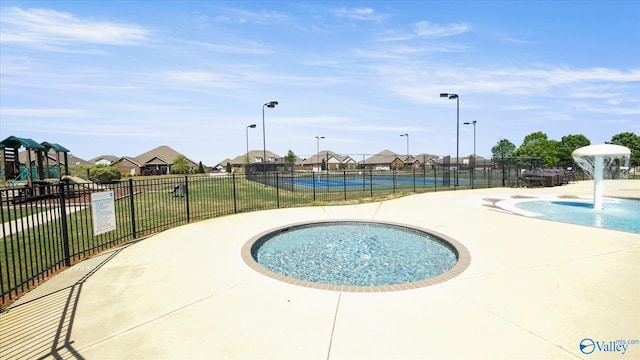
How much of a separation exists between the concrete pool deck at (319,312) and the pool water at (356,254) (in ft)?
3.36

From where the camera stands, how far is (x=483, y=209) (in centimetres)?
1284

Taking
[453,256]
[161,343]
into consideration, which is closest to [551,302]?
[453,256]

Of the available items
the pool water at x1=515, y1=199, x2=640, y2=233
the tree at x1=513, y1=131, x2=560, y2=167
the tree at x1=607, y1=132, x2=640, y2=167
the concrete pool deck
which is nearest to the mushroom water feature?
the pool water at x1=515, y1=199, x2=640, y2=233

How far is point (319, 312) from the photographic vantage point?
166 inches

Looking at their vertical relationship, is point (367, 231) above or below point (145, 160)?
below

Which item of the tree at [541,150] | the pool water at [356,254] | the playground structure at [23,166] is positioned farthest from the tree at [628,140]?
the playground structure at [23,166]

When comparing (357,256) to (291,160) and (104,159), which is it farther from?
(104,159)

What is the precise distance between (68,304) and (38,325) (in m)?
0.57

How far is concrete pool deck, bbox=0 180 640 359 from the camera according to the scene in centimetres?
337

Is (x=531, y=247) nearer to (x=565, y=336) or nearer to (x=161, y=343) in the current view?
(x=565, y=336)

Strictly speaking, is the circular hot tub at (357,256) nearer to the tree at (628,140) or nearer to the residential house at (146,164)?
the residential house at (146,164)

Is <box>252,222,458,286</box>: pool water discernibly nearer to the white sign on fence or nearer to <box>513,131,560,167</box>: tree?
the white sign on fence

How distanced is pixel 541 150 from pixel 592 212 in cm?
6602

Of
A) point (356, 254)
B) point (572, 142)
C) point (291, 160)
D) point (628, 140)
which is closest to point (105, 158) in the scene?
point (291, 160)
